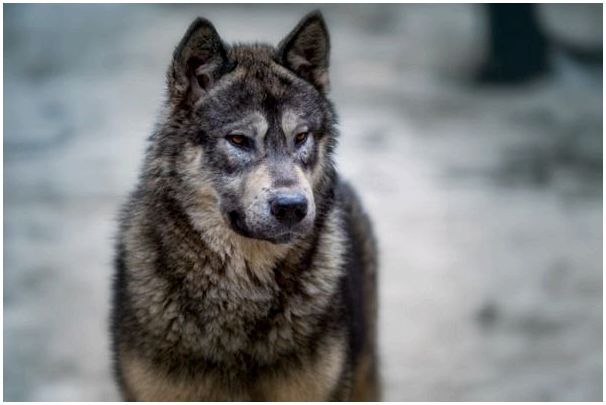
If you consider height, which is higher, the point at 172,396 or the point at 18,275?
the point at 172,396

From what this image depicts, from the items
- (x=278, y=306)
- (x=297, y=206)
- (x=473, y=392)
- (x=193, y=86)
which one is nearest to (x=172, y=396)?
(x=278, y=306)

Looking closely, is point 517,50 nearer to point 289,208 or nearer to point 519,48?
point 519,48

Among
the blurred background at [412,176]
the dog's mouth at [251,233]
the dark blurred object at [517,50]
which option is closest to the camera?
the dog's mouth at [251,233]

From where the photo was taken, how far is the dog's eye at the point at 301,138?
4398 mm

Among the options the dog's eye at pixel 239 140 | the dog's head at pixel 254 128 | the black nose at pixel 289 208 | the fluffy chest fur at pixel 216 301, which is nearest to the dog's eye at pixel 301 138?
the dog's head at pixel 254 128

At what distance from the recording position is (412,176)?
1059cm

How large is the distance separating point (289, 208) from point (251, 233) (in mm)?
216

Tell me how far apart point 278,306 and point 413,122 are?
7.62 metres

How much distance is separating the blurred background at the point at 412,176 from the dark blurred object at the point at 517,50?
26mm

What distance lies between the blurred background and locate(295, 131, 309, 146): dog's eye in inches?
117

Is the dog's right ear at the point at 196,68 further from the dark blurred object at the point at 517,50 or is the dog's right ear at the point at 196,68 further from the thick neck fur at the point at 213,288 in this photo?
the dark blurred object at the point at 517,50

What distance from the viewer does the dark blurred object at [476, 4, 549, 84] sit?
13.0m

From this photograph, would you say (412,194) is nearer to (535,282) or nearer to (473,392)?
(535,282)

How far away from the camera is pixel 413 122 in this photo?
39.3 feet
